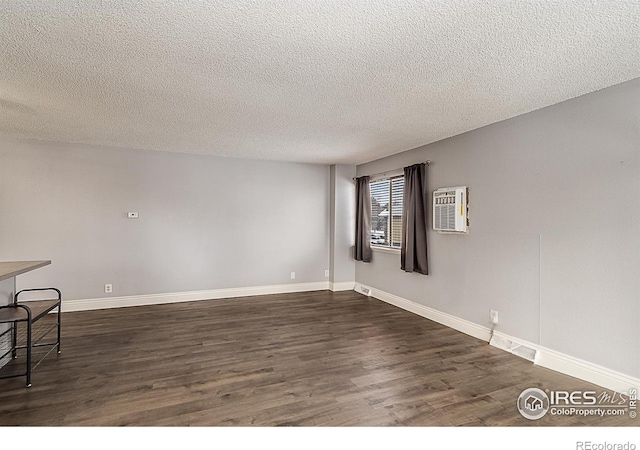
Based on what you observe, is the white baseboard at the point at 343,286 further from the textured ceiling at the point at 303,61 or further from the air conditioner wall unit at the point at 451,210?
the textured ceiling at the point at 303,61

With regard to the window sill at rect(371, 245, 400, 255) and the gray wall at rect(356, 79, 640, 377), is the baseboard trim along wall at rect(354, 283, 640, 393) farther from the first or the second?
the window sill at rect(371, 245, 400, 255)

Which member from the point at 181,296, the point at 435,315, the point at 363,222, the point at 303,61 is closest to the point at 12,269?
the point at 181,296

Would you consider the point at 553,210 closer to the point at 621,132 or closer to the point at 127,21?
the point at 621,132

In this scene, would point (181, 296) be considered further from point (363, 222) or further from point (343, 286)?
point (363, 222)

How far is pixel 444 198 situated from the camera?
13.7ft

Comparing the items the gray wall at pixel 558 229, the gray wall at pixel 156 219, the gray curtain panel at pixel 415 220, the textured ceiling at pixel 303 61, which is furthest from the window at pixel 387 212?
the textured ceiling at pixel 303 61

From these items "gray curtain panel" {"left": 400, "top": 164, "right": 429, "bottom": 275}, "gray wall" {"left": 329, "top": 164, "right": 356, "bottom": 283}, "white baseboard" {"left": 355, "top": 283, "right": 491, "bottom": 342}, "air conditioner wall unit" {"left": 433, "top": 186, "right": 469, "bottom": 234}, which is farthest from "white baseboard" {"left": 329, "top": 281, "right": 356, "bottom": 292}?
"air conditioner wall unit" {"left": 433, "top": 186, "right": 469, "bottom": 234}

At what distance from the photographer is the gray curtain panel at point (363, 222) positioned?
19.4ft

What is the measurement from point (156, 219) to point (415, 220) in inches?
160

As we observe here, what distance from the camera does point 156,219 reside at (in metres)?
5.12

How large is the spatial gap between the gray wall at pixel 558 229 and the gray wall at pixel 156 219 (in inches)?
114

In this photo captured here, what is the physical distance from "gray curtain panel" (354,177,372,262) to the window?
0.10 metres

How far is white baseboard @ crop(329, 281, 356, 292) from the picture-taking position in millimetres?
6242
